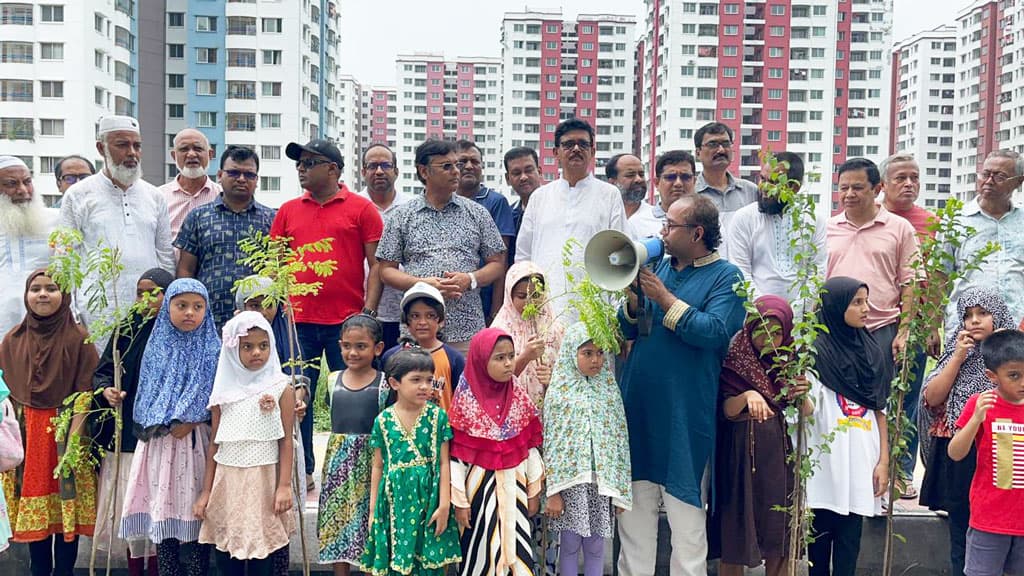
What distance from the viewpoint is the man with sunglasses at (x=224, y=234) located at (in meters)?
5.71

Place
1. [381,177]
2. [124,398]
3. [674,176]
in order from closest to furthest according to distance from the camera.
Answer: [124,398] → [674,176] → [381,177]

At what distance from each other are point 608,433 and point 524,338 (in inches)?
32.0

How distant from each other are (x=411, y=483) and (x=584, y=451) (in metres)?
0.90

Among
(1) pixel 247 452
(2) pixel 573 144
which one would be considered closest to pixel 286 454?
(1) pixel 247 452

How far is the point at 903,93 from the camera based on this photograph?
351ft

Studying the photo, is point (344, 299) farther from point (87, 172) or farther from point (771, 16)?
point (771, 16)

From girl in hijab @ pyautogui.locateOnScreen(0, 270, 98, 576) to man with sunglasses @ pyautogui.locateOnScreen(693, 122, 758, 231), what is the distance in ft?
14.8

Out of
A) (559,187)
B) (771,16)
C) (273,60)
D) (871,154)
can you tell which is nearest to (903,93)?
(871,154)

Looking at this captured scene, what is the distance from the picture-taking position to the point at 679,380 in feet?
14.8

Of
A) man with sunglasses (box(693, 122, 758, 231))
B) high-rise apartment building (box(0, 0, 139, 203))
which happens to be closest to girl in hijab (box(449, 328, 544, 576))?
man with sunglasses (box(693, 122, 758, 231))

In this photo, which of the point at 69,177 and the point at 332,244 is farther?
the point at 69,177

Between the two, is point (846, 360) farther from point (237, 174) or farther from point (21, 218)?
point (21, 218)

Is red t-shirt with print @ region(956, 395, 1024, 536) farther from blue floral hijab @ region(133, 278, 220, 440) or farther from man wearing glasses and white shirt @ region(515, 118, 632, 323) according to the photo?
blue floral hijab @ region(133, 278, 220, 440)

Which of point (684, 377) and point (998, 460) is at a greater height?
point (684, 377)
